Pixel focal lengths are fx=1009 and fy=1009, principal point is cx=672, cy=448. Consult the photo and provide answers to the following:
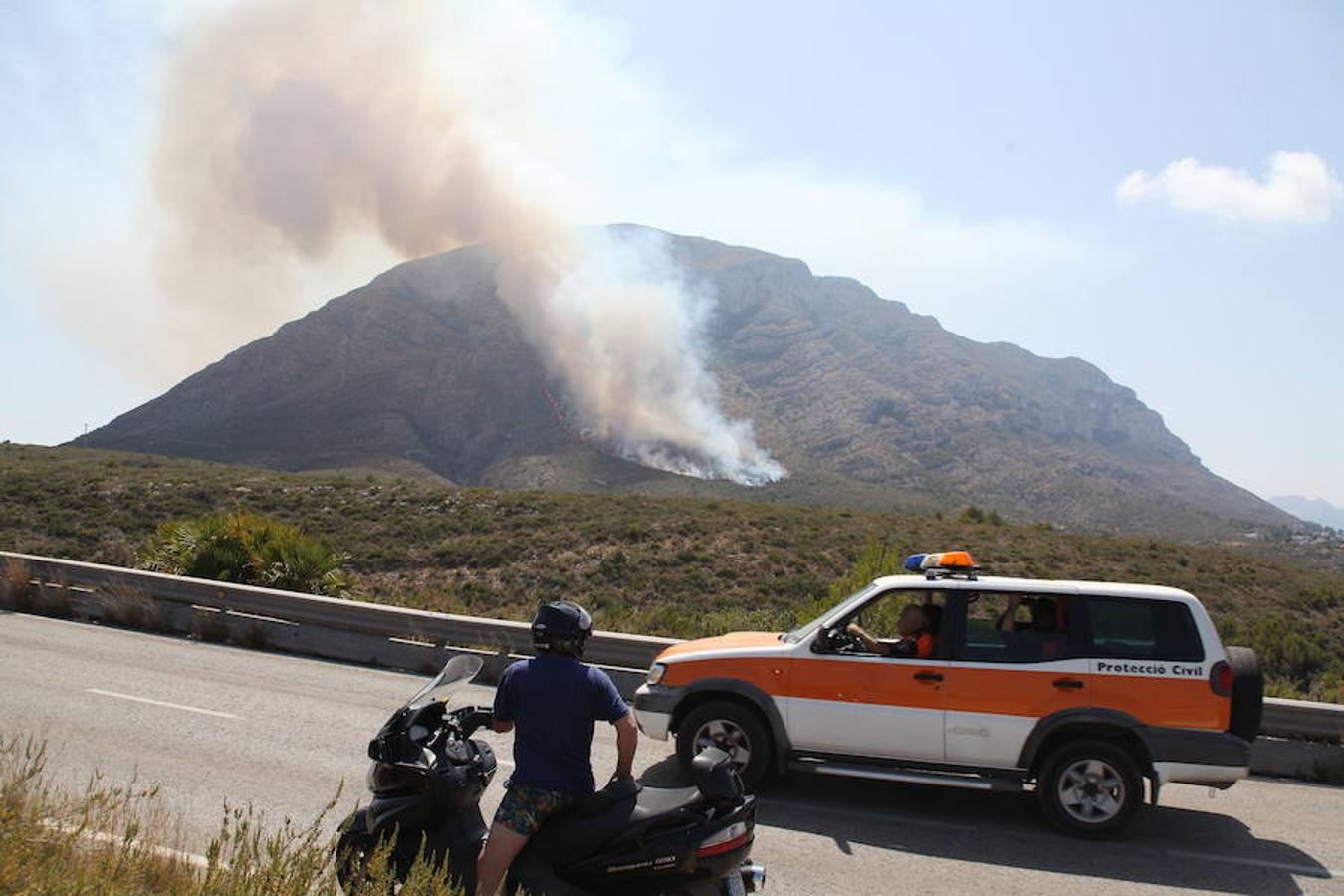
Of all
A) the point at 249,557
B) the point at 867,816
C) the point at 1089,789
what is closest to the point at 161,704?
the point at 867,816

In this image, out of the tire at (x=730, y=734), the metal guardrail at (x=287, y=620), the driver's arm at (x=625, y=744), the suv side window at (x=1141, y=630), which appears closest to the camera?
the driver's arm at (x=625, y=744)

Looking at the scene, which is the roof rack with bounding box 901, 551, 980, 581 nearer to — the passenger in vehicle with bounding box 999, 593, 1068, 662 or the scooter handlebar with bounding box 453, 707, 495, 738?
the passenger in vehicle with bounding box 999, 593, 1068, 662

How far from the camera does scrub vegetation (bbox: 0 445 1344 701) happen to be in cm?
2427

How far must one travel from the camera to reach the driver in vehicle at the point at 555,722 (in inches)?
159

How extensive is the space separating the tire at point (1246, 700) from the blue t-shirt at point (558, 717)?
15.7ft

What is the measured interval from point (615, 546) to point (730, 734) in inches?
835

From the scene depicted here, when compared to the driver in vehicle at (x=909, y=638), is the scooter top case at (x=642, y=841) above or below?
below

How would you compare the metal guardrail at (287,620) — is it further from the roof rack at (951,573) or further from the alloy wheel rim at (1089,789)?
the alloy wheel rim at (1089,789)

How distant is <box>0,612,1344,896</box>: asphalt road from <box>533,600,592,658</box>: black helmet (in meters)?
2.36

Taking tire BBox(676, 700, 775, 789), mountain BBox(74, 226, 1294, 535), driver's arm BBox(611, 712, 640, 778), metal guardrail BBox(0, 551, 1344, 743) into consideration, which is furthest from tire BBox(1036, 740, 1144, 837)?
mountain BBox(74, 226, 1294, 535)

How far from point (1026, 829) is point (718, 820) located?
3963 mm

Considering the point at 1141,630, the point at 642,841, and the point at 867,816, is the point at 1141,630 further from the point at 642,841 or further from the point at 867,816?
the point at 642,841

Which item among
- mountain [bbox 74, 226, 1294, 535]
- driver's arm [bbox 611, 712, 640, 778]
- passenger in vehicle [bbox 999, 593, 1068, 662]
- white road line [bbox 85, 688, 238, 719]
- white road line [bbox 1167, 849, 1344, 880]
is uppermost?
mountain [bbox 74, 226, 1294, 535]

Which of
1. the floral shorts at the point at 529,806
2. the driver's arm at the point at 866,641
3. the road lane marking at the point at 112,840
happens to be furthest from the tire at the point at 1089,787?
the road lane marking at the point at 112,840
